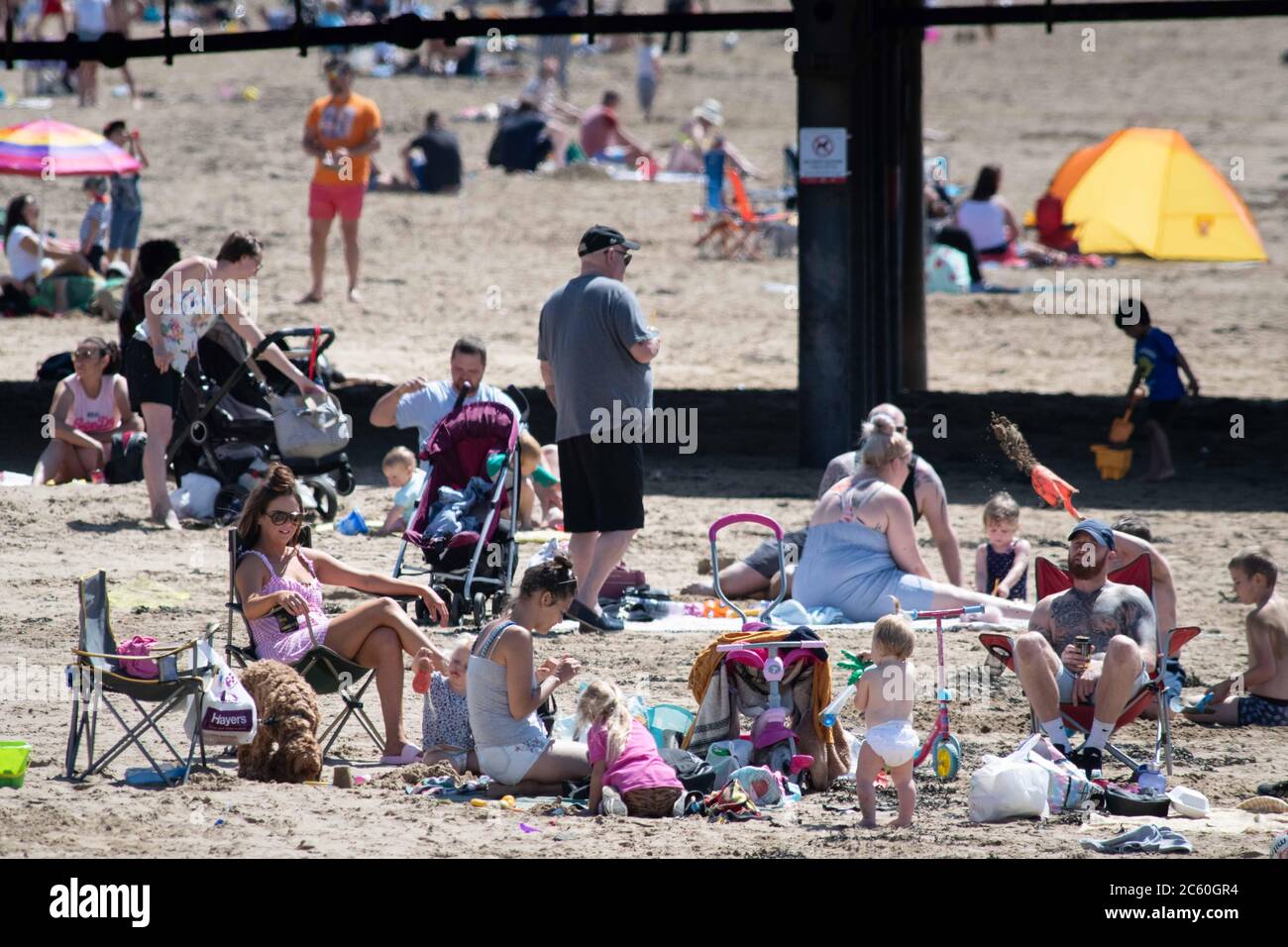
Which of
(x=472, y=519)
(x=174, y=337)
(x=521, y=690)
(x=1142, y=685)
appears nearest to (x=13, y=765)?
(x=521, y=690)

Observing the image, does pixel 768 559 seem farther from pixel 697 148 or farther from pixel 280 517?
pixel 697 148

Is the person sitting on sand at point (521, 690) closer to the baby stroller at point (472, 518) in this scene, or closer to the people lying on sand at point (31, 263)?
the baby stroller at point (472, 518)

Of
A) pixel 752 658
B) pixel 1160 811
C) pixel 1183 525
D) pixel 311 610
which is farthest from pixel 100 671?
pixel 1183 525

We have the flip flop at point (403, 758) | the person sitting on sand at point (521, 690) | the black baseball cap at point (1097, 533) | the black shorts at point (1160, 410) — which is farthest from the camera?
the black shorts at point (1160, 410)

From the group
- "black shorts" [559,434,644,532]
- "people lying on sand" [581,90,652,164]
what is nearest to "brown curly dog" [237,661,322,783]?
"black shorts" [559,434,644,532]

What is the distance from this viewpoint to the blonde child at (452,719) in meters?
6.97

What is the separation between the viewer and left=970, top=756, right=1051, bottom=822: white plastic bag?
6418 mm

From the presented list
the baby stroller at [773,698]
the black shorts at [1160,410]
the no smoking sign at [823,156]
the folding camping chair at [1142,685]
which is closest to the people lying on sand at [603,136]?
the no smoking sign at [823,156]

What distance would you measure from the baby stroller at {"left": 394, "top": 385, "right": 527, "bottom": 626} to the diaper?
2822 millimetres

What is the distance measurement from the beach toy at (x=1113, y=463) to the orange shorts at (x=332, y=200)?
6970mm

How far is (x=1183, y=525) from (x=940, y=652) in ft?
14.9

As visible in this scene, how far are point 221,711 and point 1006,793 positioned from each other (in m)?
2.56

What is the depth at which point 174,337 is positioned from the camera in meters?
10.5
